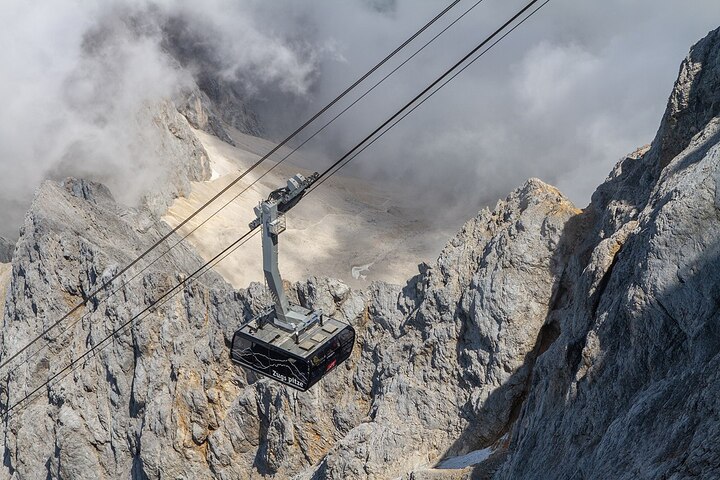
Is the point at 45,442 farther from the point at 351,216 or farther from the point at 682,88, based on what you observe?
the point at 351,216

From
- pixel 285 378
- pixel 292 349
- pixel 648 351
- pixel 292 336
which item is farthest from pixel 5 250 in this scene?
pixel 648 351

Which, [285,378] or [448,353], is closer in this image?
[285,378]

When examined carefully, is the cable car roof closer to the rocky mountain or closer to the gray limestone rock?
the rocky mountain

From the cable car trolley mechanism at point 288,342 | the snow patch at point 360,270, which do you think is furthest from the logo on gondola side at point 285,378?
the snow patch at point 360,270

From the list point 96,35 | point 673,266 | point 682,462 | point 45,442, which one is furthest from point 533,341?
point 96,35

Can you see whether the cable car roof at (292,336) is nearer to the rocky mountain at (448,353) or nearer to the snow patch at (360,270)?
the rocky mountain at (448,353)

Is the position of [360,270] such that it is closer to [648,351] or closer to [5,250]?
[5,250]

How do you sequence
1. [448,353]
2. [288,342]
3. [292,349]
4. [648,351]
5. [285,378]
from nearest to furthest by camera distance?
[648,351], [292,349], [288,342], [285,378], [448,353]
